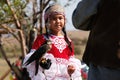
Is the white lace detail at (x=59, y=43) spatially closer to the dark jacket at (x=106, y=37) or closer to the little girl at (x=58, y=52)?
the little girl at (x=58, y=52)

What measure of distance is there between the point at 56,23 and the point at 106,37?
115 inches

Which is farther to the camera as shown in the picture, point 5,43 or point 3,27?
point 5,43

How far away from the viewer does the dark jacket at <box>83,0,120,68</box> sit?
13.3 ft

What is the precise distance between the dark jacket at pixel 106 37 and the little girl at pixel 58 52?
105 inches

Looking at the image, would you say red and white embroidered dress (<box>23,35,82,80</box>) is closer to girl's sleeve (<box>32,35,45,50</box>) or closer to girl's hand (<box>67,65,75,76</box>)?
girl's sleeve (<box>32,35,45,50</box>)

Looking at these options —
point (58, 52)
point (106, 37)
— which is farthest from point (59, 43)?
point (106, 37)

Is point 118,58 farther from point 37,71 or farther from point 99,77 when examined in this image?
point 37,71

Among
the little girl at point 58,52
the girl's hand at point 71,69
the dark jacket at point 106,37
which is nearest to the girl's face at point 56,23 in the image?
the little girl at point 58,52

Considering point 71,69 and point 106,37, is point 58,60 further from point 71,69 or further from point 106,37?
point 106,37

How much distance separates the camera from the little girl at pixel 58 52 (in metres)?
7.07

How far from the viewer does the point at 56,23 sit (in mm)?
7023

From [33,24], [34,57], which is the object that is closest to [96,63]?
[34,57]

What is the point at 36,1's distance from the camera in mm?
13773

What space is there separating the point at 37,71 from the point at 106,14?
3166 mm
